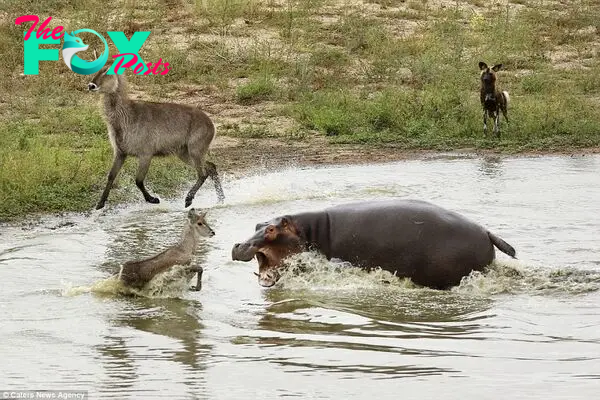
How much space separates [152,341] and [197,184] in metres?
5.07

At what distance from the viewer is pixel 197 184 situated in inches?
467

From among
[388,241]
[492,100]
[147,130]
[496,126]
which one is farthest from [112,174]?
[496,126]

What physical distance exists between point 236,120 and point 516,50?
5.22m

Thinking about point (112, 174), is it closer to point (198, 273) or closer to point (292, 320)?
point (198, 273)

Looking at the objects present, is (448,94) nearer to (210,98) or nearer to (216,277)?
(210,98)

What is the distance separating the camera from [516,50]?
1822 cm

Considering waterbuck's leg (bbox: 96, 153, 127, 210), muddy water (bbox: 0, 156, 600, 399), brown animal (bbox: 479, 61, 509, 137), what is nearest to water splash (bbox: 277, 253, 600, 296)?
muddy water (bbox: 0, 156, 600, 399)

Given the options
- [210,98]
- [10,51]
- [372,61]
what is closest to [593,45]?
[372,61]

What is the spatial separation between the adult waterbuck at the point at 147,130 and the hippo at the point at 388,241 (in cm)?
350

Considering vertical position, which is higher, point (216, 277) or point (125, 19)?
point (125, 19)

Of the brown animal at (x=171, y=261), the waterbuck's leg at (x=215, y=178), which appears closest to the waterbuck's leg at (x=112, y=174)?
the waterbuck's leg at (x=215, y=178)

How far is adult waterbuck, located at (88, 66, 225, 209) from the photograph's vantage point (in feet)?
38.1

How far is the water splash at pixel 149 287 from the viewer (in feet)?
26.1

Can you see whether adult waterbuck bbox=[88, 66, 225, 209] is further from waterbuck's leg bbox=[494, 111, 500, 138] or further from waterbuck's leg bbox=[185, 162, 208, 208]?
waterbuck's leg bbox=[494, 111, 500, 138]
